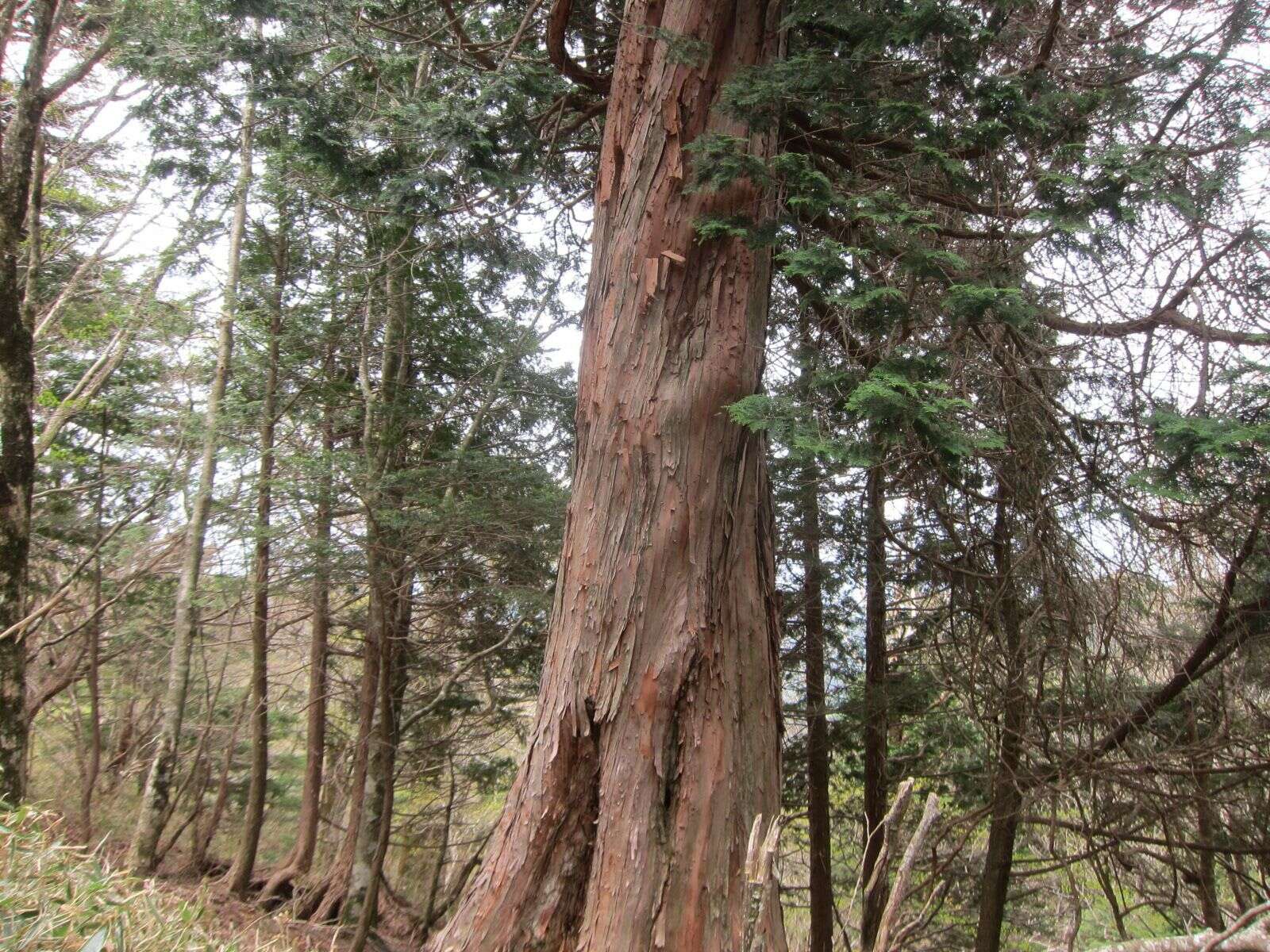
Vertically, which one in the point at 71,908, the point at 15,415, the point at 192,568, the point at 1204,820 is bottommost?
the point at 71,908

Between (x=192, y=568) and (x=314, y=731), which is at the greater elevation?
(x=192, y=568)

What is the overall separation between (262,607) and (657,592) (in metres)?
6.65

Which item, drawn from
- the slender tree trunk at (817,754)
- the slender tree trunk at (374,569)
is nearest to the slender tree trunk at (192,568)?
the slender tree trunk at (374,569)

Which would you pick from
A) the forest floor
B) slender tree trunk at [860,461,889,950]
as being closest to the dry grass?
the forest floor

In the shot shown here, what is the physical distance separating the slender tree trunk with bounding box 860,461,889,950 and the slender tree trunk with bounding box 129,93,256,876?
6.31m

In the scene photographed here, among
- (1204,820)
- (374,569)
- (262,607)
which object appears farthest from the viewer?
(262,607)

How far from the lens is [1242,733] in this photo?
5.14 metres

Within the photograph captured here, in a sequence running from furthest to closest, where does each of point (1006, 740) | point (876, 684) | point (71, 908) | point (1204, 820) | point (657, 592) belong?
point (876, 684) → point (1006, 740) → point (1204, 820) → point (657, 592) → point (71, 908)

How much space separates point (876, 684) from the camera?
6934 mm

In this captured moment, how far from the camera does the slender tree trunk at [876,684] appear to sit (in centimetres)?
637

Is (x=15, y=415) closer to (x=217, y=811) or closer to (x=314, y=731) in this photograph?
(x=314, y=731)

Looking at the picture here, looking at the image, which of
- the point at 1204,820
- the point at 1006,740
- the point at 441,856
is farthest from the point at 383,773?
the point at 1204,820

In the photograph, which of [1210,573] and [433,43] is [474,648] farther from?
[1210,573]

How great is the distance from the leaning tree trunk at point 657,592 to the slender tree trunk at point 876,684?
2552 millimetres
